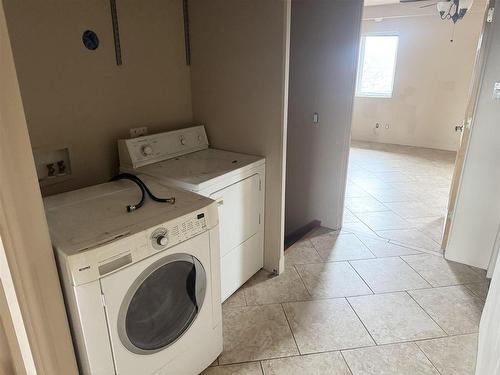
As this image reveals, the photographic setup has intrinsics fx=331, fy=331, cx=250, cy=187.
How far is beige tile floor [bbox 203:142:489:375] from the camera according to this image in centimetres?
173

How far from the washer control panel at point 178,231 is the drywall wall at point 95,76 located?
935 millimetres

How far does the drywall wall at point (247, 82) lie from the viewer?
200 cm

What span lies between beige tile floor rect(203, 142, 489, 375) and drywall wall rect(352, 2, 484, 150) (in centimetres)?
383

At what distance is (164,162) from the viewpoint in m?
2.13

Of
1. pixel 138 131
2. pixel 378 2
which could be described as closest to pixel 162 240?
pixel 138 131

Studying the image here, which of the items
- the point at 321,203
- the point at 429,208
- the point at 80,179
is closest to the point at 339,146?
the point at 321,203

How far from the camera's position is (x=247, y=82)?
7.07 feet

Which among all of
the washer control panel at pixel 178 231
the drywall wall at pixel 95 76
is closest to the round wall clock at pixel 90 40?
the drywall wall at pixel 95 76

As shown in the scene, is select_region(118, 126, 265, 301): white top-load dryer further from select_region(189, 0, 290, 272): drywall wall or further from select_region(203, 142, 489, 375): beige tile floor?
select_region(203, 142, 489, 375): beige tile floor

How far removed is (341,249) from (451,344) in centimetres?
112

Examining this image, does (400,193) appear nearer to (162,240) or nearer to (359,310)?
(359,310)

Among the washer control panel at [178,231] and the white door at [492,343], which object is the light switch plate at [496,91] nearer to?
the white door at [492,343]

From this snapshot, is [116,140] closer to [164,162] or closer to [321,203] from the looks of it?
[164,162]

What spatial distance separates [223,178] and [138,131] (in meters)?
0.74
